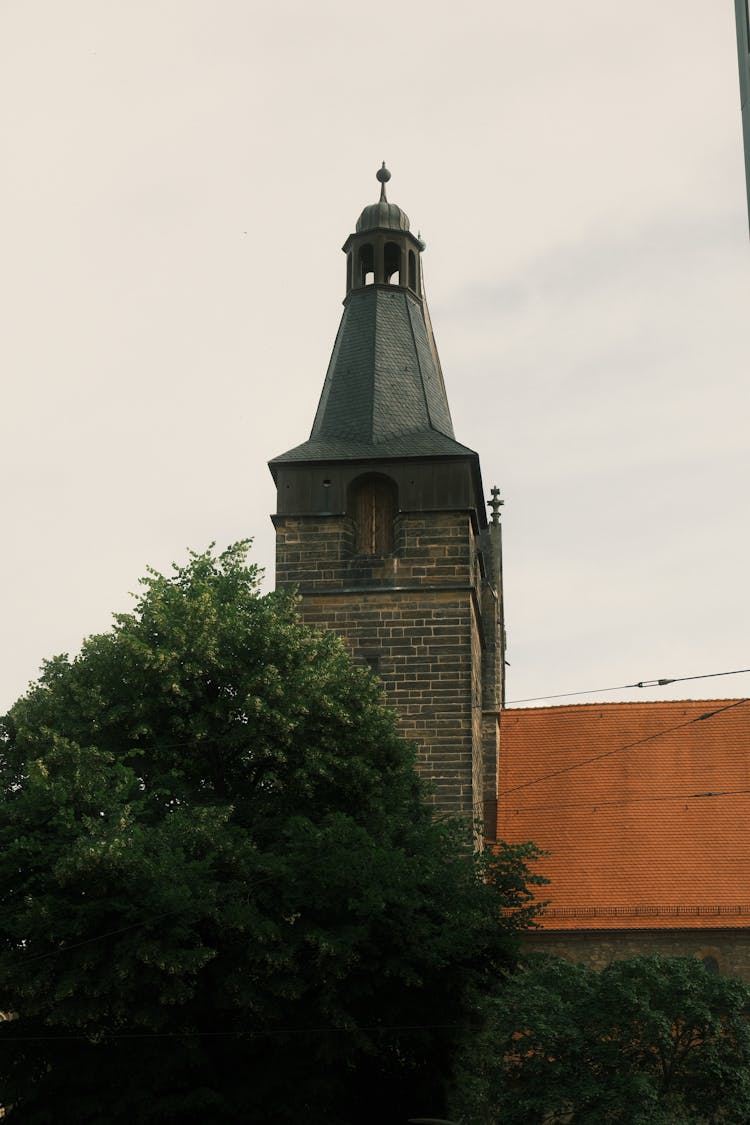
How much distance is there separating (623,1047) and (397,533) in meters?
10.7

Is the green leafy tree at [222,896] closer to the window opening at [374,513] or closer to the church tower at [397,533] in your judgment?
the church tower at [397,533]

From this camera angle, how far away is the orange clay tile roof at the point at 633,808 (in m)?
25.8

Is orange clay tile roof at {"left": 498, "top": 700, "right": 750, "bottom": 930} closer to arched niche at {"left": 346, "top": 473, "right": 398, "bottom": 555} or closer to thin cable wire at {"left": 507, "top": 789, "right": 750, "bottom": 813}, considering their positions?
thin cable wire at {"left": 507, "top": 789, "right": 750, "bottom": 813}

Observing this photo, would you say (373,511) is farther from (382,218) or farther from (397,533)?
(382,218)

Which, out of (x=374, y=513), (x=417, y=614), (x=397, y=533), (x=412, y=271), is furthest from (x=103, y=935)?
(x=412, y=271)

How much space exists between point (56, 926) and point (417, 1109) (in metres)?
5.26

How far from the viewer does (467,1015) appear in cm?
1938

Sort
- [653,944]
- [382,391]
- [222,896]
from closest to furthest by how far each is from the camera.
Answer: [222,896] < [653,944] < [382,391]

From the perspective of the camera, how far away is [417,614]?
26.1 m

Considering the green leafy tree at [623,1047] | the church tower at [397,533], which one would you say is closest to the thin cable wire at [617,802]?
the church tower at [397,533]

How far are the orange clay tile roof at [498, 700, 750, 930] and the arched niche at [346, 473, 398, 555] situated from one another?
17.0 ft

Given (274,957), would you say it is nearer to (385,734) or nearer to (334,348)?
(385,734)

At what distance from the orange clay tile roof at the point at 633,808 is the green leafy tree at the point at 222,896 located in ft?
19.6

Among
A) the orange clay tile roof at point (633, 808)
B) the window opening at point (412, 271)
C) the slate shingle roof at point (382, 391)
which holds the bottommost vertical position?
the orange clay tile roof at point (633, 808)
